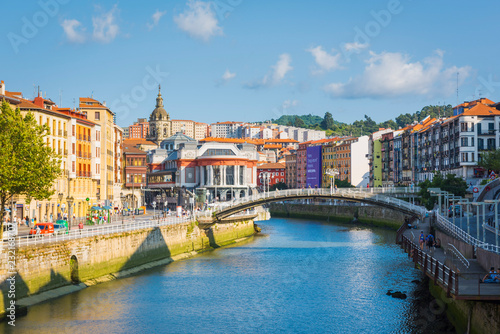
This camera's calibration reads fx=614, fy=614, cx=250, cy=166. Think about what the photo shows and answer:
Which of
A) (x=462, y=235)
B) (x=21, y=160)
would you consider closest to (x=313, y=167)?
(x=462, y=235)

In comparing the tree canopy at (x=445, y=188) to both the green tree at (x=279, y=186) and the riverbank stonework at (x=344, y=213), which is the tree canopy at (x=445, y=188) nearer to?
the riverbank stonework at (x=344, y=213)

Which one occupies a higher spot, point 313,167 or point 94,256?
point 313,167

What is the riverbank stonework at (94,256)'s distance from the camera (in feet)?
121

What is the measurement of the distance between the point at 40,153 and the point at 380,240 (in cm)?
5156

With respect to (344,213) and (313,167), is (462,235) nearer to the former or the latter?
(344,213)

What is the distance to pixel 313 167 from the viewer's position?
7018 inches

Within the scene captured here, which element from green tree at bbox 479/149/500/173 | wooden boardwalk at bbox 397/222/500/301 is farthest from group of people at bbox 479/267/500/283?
green tree at bbox 479/149/500/173

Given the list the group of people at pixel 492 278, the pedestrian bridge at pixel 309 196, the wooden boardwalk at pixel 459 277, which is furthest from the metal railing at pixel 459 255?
the pedestrian bridge at pixel 309 196

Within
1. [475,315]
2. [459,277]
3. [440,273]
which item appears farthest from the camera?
[440,273]

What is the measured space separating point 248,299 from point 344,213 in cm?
8762

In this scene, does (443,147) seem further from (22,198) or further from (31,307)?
(31,307)

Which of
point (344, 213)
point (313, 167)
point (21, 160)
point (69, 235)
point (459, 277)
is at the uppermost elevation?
point (313, 167)

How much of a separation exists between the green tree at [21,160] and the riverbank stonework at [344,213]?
6419cm

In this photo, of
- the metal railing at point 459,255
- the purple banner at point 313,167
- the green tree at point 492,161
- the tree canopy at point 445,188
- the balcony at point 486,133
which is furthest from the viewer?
the purple banner at point 313,167
